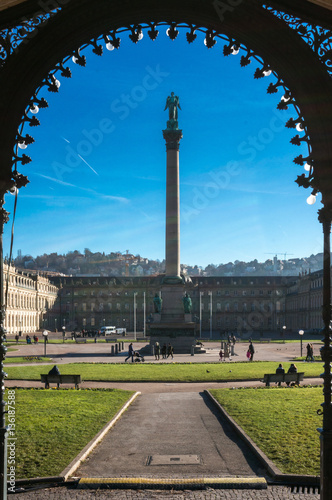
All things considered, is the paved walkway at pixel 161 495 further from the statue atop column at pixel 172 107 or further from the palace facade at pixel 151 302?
the palace facade at pixel 151 302

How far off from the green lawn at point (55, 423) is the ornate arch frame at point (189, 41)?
13.6 feet

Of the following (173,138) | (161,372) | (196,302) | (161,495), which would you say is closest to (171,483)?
(161,495)

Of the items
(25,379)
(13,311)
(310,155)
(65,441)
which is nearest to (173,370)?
(25,379)

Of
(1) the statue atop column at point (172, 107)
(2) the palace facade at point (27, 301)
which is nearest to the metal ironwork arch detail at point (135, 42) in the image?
(1) the statue atop column at point (172, 107)

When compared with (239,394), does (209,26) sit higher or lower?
higher

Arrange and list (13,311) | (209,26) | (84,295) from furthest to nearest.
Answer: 1. (84,295)
2. (13,311)
3. (209,26)

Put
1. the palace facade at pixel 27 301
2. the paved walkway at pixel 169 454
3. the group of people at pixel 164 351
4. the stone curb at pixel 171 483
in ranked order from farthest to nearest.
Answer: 1. the palace facade at pixel 27 301
2. the group of people at pixel 164 351
3. the stone curb at pixel 171 483
4. the paved walkway at pixel 169 454

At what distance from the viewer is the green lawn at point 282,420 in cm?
1038

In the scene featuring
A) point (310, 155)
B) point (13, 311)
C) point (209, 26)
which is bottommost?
point (13, 311)

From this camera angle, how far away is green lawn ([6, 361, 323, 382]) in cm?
2538

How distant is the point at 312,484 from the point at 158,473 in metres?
2.77

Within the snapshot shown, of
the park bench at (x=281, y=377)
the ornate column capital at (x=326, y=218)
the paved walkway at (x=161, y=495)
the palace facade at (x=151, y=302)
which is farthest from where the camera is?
the palace facade at (x=151, y=302)

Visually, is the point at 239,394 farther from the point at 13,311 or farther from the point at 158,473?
the point at 13,311

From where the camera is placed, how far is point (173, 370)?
1149 inches
